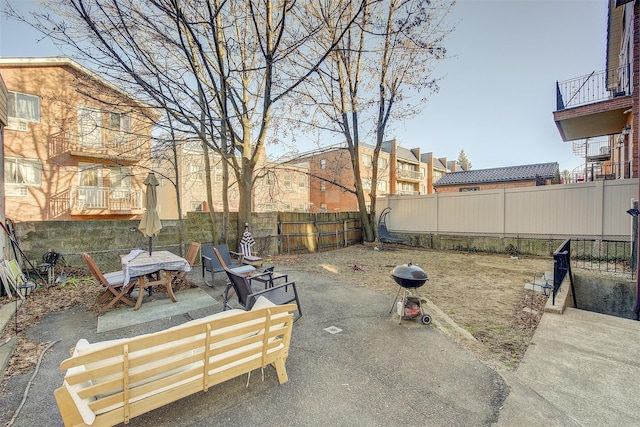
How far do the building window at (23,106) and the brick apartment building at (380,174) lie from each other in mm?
15592

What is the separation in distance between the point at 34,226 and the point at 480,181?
26372mm

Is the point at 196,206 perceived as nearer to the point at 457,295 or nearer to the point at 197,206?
the point at 197,206

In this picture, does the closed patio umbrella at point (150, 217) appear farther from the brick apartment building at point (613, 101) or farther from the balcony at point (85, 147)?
the brick apartment building at point (613, 101)

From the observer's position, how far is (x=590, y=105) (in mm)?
7902

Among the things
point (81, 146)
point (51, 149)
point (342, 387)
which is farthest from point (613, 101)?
point (51, 149)

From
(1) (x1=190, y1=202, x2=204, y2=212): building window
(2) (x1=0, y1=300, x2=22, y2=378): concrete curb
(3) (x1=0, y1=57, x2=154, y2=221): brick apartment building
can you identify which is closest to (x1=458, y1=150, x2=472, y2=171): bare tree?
(1) (x1=190, y1=202, x2=204, y2=212): building window

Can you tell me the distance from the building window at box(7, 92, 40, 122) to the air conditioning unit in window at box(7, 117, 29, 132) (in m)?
0.13

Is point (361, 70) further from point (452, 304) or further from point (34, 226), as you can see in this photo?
point (34, 226)

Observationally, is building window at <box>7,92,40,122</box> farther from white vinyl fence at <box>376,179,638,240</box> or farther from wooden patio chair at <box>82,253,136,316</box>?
white vinyl fence at <box>376,179,638,240</box>

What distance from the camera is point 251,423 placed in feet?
6.67

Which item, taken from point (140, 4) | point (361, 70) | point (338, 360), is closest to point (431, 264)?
point (338, 360)

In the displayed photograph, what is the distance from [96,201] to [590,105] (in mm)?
18729

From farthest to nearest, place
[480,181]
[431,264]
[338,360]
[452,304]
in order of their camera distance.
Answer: [480,181] < [431,264] < [452,304] < [338,360]

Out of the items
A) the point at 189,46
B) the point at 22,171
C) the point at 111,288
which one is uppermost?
the point at 189,46
